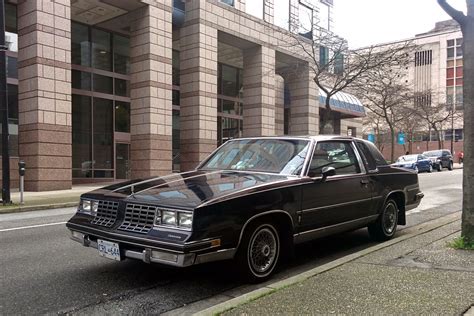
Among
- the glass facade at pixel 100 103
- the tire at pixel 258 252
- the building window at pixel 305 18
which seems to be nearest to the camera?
the tire at pixel 258 252

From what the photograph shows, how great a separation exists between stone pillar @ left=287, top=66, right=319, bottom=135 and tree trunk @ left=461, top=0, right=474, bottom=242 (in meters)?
27.7

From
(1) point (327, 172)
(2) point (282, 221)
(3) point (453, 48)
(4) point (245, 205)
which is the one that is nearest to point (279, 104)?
(1) point (327, 172)

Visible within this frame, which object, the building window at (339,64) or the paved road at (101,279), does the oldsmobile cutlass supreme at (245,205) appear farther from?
the building window at (339,64)

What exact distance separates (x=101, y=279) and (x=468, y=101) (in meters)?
5.29

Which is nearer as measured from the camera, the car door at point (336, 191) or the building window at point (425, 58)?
the car door at point (336, 191)

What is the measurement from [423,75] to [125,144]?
6922 cm

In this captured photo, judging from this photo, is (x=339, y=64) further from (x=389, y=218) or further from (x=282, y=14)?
(x=389, y=218)

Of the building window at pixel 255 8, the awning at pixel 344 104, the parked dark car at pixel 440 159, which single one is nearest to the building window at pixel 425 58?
the awning at pixel 344 104

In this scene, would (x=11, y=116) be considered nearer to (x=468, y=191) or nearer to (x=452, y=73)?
(x=468, y=191)

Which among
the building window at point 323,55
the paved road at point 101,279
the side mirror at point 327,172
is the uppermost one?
the building window at point 323,55

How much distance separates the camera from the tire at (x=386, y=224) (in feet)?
22.7

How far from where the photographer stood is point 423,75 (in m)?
80.1

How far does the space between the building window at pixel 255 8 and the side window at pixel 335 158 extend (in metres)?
24.8

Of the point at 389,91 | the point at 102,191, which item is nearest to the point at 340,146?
the point at 102,191
